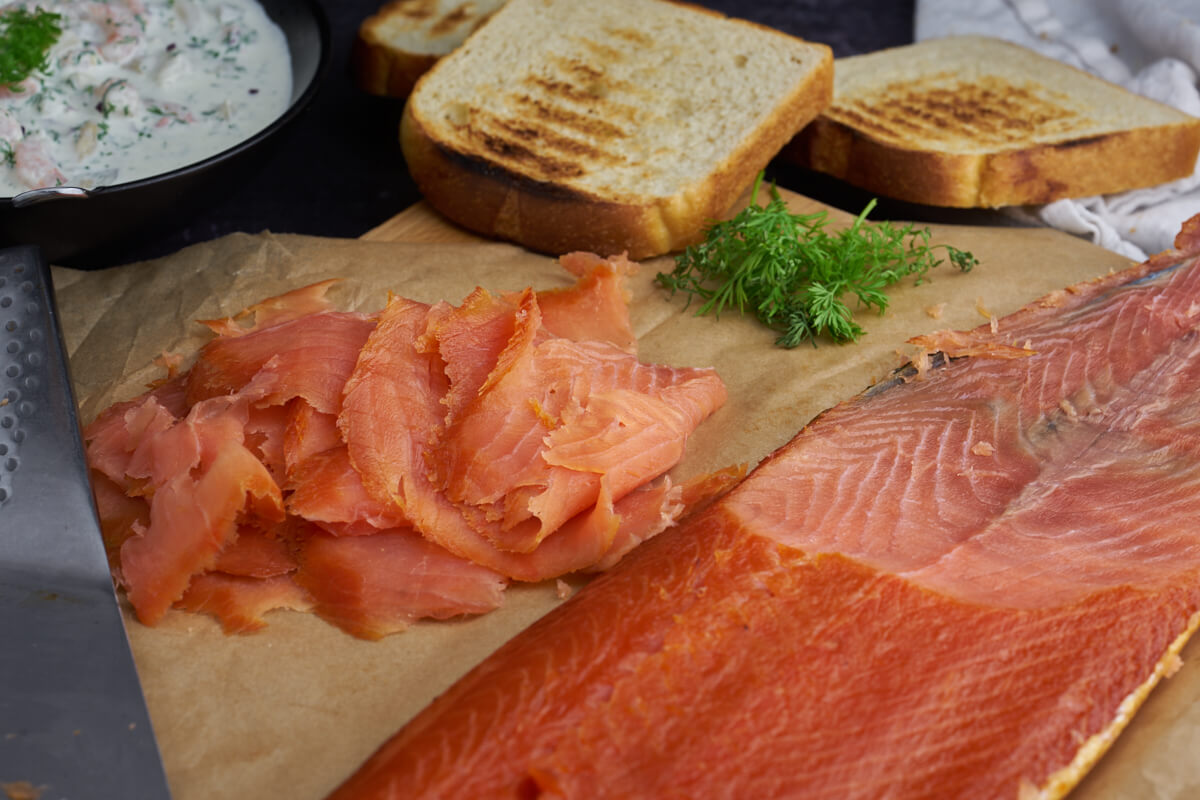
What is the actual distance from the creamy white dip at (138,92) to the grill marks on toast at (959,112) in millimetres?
2217

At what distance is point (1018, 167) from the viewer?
3826 mm

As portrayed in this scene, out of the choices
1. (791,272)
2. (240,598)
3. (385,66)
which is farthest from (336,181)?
(240,598)

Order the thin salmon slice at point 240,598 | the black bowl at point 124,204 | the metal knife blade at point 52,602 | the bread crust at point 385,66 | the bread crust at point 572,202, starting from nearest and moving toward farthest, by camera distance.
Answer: the metal knife blade at point 52,602, the thin salmon slice at point 240,598, the black bowl at point 124,204, the bread crust at point 572,202, the bread crust at point 385,66

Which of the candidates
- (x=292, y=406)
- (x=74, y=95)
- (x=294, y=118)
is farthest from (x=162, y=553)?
(x=74, y=95)

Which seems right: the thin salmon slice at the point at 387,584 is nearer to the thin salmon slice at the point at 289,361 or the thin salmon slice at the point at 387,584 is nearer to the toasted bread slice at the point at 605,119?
the thin salmon slice at the point at 289,361

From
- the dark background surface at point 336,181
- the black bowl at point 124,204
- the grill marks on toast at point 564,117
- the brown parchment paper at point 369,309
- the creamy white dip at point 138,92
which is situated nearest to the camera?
the brown parchment paper at point 369,309

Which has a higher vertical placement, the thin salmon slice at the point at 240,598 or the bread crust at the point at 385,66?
the bread crust at the point at 385,66

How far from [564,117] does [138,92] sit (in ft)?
4.85

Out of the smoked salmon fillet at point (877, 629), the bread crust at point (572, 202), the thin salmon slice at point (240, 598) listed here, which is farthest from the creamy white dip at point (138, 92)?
the smoked salmon fillet at point (877, 629)

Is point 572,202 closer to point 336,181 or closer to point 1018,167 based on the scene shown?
point 336,181

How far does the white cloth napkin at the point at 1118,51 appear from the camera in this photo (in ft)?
12.9

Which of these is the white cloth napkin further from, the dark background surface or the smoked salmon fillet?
the smoked salmon fillet

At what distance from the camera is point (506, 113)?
3.84m

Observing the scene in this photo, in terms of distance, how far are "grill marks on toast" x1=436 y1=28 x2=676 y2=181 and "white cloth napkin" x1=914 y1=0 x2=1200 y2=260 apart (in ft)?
5.51
